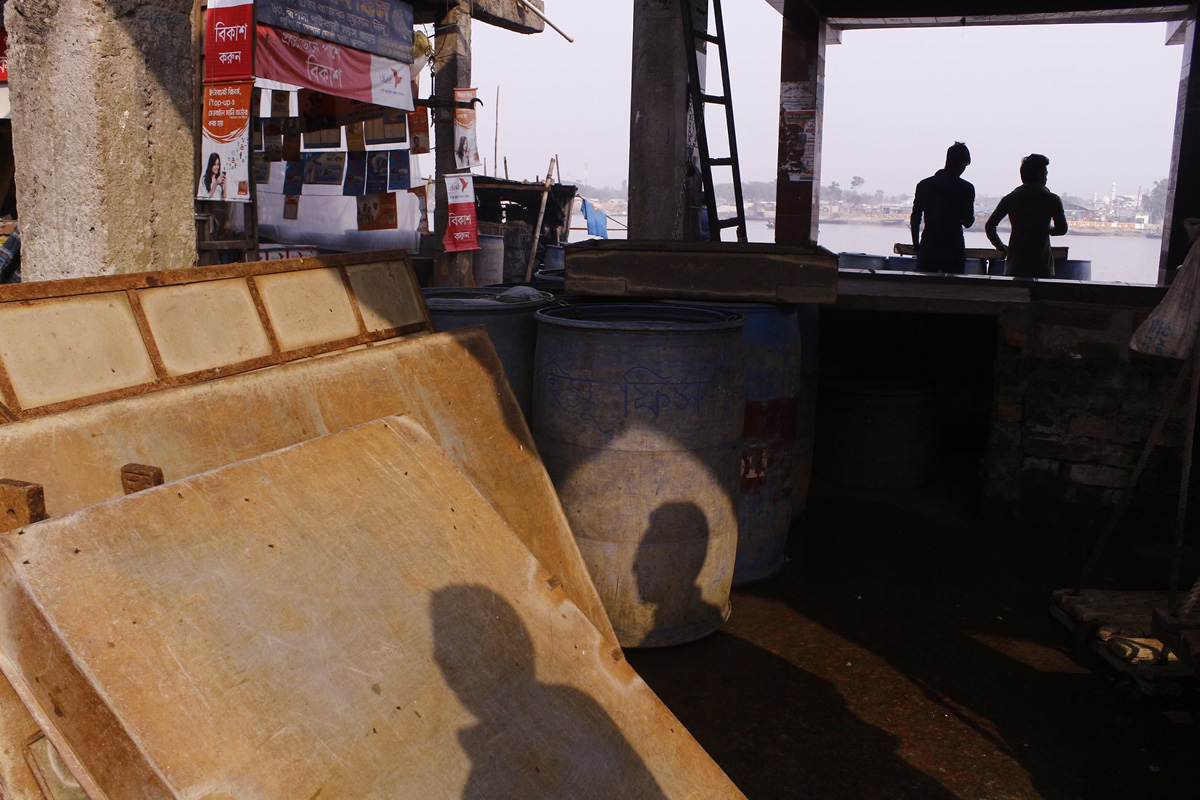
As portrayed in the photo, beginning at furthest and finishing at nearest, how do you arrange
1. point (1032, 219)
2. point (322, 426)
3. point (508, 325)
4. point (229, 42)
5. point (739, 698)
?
1. point (1032, 219)
2. point (229, 42)
3. point (508, 325)
4. point (739, 698)
5. point (322, 426)

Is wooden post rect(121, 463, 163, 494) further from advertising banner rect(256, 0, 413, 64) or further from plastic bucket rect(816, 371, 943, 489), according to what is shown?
advertising banner rect(256, 0, 413, 64)

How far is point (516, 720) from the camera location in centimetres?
198

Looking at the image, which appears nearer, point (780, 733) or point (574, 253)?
point (780, 733)

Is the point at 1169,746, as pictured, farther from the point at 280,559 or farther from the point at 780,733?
the point at 280,559

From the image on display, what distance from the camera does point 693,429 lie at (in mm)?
3426

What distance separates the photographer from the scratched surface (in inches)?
63.9

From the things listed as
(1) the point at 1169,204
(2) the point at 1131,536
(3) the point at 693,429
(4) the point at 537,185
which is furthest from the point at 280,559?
(4) the point at 537,185

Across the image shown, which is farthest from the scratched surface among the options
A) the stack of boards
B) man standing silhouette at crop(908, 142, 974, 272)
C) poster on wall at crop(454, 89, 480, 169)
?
poster on wall at crop(454, 89, 480, 169)

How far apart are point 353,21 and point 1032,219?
5.44 metres

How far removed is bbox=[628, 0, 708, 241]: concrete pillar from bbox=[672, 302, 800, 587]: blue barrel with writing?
278 centimetres

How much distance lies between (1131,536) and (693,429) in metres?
2.86

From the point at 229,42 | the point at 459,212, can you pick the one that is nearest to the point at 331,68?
the point at 229,42

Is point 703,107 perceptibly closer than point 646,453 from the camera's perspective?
No

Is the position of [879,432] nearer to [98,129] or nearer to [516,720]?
[516,720]
